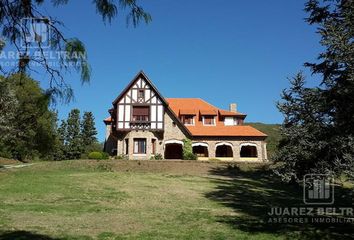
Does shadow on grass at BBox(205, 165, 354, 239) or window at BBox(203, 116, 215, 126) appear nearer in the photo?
shadow on grass at BBox(205, 165, 354, 239)

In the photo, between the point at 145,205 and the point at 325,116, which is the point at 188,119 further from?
the point at 325,116

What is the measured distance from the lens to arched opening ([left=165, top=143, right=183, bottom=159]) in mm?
48938

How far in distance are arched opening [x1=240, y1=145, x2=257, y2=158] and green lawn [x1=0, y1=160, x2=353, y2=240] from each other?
1708 cm

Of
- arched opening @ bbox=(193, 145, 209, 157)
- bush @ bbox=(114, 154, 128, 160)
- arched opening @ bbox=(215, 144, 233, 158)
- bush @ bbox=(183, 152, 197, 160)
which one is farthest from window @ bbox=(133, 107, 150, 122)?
arched opening @ bbox=(215, 144, 233, 158)

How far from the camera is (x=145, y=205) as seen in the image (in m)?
18.1

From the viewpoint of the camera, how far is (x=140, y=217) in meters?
15.1

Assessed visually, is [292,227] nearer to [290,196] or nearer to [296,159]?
[296,159]

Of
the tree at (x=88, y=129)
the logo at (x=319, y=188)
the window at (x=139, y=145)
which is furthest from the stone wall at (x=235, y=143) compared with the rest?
the tree at (x=88, y=129)

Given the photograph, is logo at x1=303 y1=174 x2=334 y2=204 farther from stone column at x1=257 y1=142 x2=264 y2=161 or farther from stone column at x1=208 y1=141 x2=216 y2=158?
stone column at x1=257 y1=142 x2=264 y2=161

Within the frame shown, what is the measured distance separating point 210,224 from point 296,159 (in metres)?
3.48

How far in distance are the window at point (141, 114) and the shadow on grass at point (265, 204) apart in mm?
13791

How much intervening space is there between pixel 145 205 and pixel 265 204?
5.51m

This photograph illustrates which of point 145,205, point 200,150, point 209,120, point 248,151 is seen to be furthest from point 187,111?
point 145,205

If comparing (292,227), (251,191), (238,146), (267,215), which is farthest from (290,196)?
(238,146)
